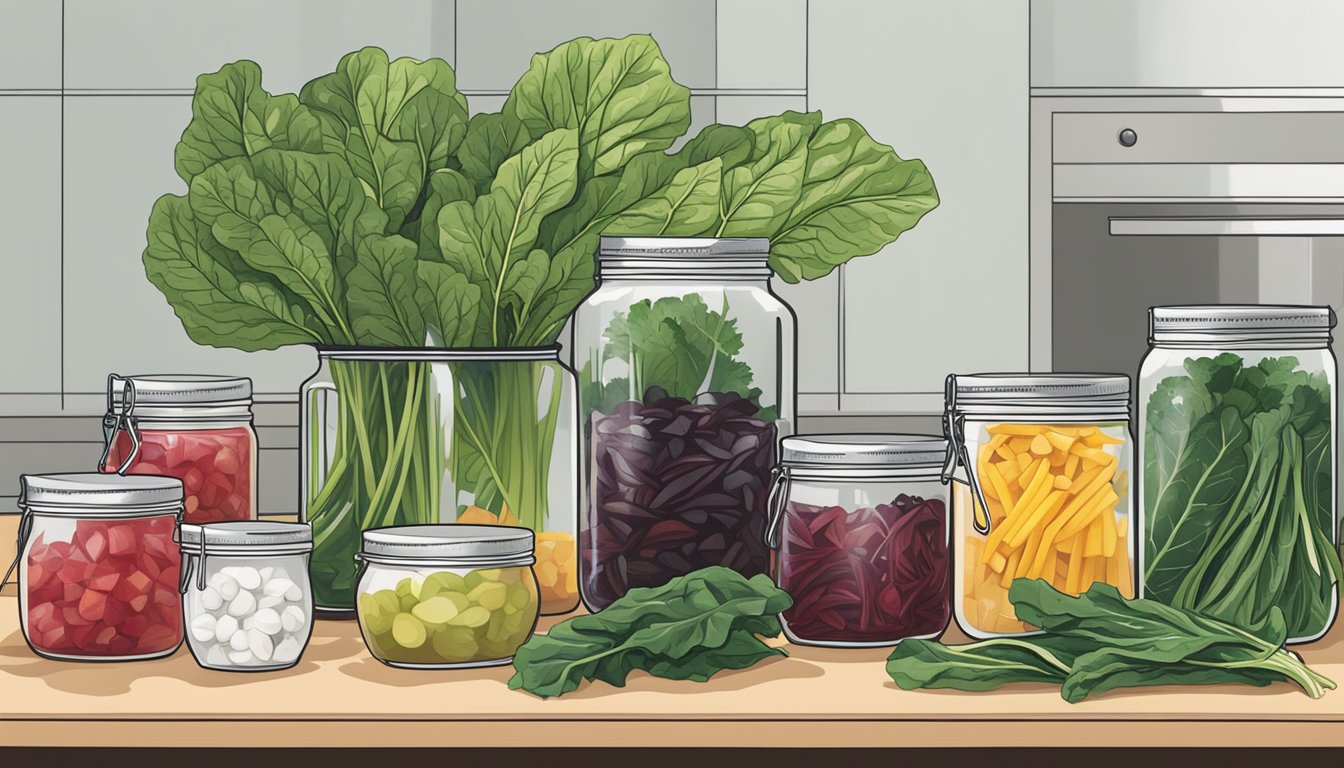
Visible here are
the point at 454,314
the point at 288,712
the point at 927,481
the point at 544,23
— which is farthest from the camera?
the point at 544,23

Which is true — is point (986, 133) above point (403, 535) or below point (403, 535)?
above

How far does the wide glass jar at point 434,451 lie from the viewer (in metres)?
0.82

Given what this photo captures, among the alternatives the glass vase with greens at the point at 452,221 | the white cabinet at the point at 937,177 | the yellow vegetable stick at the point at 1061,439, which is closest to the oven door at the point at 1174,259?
the white cabinet at the point at 937,177

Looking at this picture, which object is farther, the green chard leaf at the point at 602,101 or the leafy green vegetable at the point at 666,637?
the green chard leaf at the point at 602,101

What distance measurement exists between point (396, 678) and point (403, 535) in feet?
0.22

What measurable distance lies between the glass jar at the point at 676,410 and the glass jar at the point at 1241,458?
8.4 inches

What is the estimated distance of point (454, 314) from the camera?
817 millimetres

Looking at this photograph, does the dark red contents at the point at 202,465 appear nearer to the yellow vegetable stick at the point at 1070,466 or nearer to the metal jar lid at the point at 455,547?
the metal jar lid at the point at 455,547

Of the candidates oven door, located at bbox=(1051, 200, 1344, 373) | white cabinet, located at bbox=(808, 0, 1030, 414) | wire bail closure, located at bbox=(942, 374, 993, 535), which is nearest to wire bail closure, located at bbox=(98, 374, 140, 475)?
wire bail closure, located at bbox=(942, 374, 993, 535)

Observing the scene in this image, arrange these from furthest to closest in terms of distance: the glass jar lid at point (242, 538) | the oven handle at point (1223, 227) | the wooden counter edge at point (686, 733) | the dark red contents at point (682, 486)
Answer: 1. the oven handle at point (1223, 227)
2. the dark red contents at point (682, 486)
3. the glass jar lid at point (242, 538)
4. the wooden counter edge at point (686, 733)

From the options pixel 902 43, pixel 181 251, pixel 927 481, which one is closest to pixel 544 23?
pixel 902 43

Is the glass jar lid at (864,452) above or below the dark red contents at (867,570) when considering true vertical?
above

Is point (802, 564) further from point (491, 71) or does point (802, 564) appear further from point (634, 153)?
point (491, 71)

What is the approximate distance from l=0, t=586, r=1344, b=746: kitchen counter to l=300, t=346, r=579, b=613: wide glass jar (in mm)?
196
